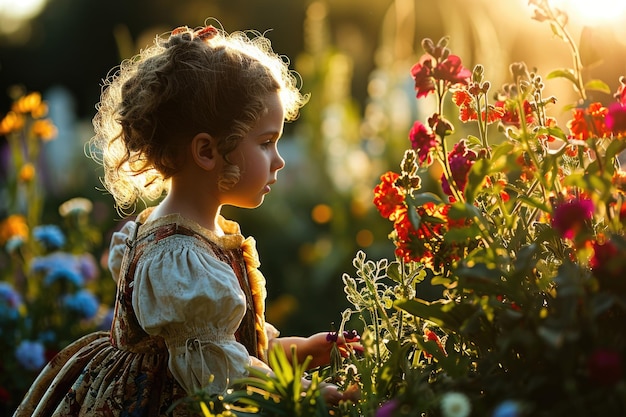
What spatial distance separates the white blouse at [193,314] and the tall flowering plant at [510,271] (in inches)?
10.6

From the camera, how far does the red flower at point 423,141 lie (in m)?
1.63

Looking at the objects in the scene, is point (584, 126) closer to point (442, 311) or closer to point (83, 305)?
point (442, 311)

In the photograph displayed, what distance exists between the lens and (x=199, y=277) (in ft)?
5.92

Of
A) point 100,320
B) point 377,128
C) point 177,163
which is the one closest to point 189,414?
point 177,163

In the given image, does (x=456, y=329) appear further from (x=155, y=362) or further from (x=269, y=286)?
(x=269, y=286)

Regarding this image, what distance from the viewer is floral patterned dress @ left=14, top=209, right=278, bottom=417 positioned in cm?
178

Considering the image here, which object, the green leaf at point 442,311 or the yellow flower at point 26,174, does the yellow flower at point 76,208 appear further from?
the green leaf at point 442,311

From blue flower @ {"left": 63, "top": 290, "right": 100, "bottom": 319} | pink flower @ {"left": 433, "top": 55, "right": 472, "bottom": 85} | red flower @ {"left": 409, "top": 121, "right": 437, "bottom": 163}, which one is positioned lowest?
red flower @ {"left": 409, "top": 121, "right": 437, "bottom": 163}

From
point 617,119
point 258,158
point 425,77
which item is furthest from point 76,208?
point 617,119

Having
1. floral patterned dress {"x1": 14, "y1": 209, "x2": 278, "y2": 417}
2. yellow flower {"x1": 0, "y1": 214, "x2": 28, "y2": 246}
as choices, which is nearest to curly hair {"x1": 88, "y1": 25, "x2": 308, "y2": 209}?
floral patterned dress {"x1": 14, "y1": 209, "x2": 278, "y2": 417}

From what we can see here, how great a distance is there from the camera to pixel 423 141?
1.63 metres

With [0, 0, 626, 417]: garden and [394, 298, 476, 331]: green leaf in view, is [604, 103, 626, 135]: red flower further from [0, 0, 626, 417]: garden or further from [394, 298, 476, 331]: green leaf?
[394, 298, 476, 331]: green leaf

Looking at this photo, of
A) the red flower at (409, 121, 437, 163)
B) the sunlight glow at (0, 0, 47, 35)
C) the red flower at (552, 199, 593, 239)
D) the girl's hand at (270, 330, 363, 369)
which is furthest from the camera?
the sunlight glow at (0, 0, 47, 35)

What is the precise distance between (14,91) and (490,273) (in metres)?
3.16
